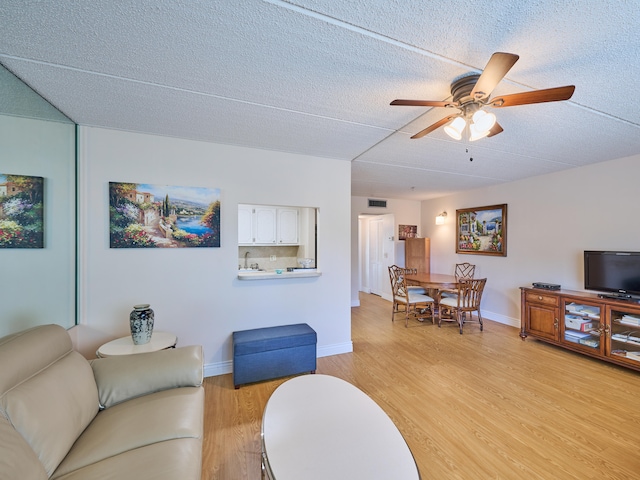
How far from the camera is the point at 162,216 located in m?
2.51

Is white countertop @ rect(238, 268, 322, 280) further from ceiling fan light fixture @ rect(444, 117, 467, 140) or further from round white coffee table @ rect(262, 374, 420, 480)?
ceiling fan light fixture @ rect(444, 117, 467, 140)

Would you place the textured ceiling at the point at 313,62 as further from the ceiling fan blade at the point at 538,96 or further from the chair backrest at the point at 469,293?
the chair backrest at the point at 469,293

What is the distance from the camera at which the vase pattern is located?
2.06 m

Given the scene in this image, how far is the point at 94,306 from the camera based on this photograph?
2328 mm

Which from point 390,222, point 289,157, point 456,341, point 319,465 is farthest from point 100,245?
point 390,222

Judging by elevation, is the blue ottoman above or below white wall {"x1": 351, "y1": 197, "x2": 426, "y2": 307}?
below

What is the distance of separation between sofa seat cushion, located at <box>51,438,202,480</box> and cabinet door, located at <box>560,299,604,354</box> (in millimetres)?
4153

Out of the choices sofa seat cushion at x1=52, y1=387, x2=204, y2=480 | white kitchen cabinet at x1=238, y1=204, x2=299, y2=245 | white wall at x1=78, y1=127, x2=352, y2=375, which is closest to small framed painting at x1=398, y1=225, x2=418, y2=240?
white kitchen cabinet at x1=238, y1=204, x2=299, y2=245

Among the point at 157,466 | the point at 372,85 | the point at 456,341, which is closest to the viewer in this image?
the point at 157,466

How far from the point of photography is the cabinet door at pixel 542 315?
131 inches

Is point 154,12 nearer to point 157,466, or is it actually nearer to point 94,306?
point 157,466

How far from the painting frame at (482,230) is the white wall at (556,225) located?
101 mm

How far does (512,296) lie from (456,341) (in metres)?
1.56

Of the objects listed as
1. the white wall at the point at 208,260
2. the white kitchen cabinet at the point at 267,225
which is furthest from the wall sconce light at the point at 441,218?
the white kitchen cabinet at the point at 267,225
